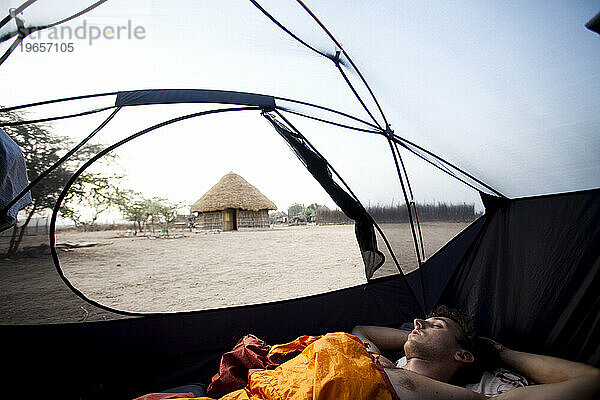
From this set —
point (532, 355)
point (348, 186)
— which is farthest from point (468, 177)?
point (532, 355)

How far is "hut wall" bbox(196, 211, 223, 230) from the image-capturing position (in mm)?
12711

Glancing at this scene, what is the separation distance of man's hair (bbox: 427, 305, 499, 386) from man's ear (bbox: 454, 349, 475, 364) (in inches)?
0.9

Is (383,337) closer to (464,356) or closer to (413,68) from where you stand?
(464,356)

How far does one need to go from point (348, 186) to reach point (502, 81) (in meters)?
1.15

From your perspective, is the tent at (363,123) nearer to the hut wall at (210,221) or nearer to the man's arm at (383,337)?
the man's arm at (383,337)

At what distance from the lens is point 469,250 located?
2.02m

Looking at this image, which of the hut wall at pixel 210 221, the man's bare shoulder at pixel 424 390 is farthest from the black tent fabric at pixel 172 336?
the hut wall at pixel 210 221

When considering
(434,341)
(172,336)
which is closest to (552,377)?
(434,341)

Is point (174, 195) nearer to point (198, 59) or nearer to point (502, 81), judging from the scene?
point (198, 59)

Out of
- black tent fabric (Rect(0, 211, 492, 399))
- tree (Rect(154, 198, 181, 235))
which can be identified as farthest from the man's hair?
tree (Rect(154, 198, 181, 235))

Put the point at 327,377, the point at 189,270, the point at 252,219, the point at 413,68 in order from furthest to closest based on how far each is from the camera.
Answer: the point at 252,219, the point at 189,270, the point at 413,68, the point at 327,377

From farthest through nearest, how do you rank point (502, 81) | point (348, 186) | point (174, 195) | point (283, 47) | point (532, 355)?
point (174, 195), point (348, 186), point (283, 47), point (532, 355), point (502, 81)

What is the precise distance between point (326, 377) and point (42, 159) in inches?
67.2

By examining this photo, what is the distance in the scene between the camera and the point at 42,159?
5.45 feet
